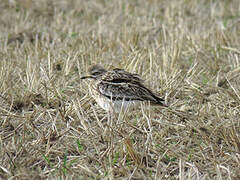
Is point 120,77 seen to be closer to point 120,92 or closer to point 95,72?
point 120,92

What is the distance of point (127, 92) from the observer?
6.69 meters

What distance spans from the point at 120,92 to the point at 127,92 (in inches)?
4.3

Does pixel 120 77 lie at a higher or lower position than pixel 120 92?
higher

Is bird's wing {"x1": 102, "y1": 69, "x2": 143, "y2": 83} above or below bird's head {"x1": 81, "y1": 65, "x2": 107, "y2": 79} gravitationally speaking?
above

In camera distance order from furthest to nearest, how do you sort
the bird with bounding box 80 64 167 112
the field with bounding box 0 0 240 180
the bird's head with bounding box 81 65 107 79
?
the bird's head with bounding box 81 65 107 79 < the bird with bounding box 80 64 167 112 < the field with bounding box 0 0 240 180

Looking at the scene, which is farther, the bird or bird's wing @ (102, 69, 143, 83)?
bird's wing @ (102, 69, 143, 83)

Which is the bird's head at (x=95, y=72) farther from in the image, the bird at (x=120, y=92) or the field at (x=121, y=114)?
the field at (x=121, y=114)

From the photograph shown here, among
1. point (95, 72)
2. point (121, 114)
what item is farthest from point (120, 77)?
point (121, 114)

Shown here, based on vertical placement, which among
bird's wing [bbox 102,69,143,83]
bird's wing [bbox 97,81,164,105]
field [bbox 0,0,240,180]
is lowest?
field [bbox 0,0,240,180]

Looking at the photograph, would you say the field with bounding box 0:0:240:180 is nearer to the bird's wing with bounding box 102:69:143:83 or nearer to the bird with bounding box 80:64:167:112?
the bird with bounding box 80:64:167:112

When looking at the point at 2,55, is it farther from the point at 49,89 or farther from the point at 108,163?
the point at 108,163

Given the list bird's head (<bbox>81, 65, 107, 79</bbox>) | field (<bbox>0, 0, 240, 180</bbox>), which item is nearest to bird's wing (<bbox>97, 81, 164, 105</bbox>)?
field (<bbox>0, 0, 240, 180</bbox>)

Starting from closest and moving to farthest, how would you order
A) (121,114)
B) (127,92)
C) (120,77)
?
(121,114) → (127,92) → (120,77)

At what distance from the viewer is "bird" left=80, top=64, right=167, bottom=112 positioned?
658 cm
